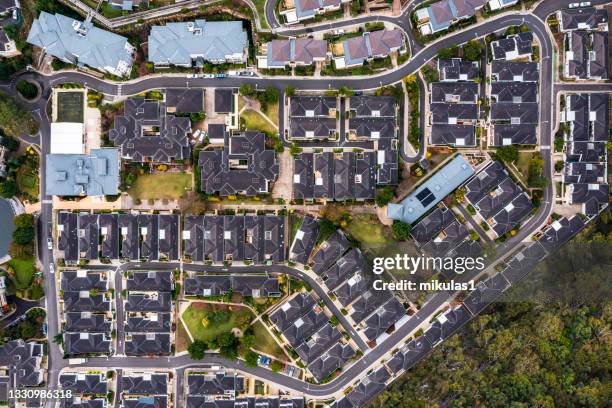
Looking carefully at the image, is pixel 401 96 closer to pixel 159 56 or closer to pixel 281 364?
pixel 159 56

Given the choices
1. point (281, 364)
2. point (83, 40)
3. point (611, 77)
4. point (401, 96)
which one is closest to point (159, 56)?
point (83, 40)

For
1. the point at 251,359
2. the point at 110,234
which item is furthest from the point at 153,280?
the point at 251,359

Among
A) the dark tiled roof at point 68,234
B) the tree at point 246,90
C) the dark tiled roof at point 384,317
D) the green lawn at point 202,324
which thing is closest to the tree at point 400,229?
the dark tiled roof at point 384,317

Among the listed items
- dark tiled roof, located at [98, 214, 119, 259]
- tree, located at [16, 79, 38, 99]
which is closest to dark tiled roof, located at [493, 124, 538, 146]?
dark tiled roof, located at [98, 214, 119, 259]

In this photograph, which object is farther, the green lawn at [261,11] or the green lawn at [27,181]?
the green lawn at [27,181]

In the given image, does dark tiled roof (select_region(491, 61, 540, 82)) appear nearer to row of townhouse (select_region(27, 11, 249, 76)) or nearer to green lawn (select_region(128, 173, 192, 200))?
row of townhouse (select_region(27, 11, 249, 76))

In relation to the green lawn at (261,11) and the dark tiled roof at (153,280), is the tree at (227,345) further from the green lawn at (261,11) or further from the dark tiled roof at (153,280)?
the green lawn at (261,11)
